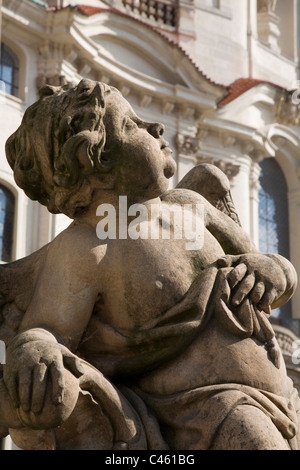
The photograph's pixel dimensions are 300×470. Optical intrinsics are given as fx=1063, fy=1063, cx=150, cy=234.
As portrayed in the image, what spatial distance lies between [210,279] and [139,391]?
45 cm

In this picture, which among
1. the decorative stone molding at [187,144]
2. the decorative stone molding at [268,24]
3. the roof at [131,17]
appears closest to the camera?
the roof at [131,17]

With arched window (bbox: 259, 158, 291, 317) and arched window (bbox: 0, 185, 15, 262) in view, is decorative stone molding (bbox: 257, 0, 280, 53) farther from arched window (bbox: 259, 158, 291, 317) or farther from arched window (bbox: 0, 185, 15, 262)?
arched window (bbox: 0, 185, 15, 262)

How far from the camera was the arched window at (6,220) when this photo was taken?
18875 millimetres

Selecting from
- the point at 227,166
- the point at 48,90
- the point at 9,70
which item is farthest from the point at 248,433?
the point at 227,166

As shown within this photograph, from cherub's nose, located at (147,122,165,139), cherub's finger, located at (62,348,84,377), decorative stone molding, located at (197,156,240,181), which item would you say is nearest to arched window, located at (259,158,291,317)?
decorative stone molding, located at (197,156,240,181)

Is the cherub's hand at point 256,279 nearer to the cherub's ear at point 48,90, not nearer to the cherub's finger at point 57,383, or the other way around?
the cherub's finger at point 57,383

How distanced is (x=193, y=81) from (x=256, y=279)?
1984 centimetres

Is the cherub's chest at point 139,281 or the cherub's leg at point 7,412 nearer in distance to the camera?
the cherub's leg at point 7,412

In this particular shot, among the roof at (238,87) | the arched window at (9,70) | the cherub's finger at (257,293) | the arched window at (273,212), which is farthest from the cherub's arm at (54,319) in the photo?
the arched window at (273,212)

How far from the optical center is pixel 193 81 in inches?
912

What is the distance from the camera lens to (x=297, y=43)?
29.0 metres

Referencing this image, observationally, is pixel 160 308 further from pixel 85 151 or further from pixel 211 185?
pixel 211 185
